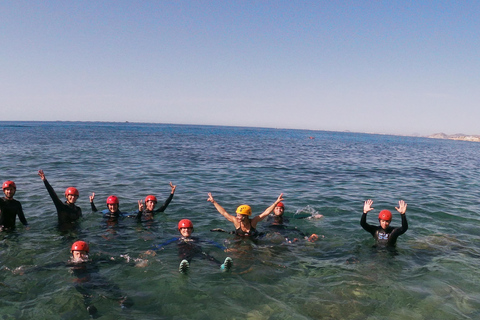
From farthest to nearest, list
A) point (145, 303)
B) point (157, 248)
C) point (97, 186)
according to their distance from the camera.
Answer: point (97, 186) → point (157, 248) → point (145, 303)

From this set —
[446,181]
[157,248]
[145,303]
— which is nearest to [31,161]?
[157,248]

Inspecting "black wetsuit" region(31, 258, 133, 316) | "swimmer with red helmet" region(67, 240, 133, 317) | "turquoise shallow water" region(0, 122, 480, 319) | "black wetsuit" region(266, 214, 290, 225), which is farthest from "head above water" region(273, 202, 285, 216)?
"swimmer with red helmet" region(67, 240, 133, 317)

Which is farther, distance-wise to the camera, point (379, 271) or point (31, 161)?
point (31, 161)

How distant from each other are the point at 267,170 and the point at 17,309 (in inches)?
892

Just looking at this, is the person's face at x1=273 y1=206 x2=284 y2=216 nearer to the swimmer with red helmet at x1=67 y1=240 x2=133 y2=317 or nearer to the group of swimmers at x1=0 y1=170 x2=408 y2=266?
the group of swimmers at x1=0 y1=170 x2=408 y2=266

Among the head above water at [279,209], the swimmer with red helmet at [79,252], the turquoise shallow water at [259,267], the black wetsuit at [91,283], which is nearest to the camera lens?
the turquoise shallow water at [259,267]

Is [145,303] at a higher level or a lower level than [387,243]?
lower

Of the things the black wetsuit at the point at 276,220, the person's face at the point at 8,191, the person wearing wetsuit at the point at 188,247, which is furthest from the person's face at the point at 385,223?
the person's face at the point at 8,191

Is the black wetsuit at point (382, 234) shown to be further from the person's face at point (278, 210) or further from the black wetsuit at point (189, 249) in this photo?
the black wetsuit at point (189, 249)

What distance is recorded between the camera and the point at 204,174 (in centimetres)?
2469

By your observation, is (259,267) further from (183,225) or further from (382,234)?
(382,234)

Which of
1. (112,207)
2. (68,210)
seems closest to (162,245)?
(112,207)

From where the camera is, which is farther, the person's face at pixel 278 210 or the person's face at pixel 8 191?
the person's face at pixel 278 210

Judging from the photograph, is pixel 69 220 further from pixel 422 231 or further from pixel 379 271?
pixel 422 231
